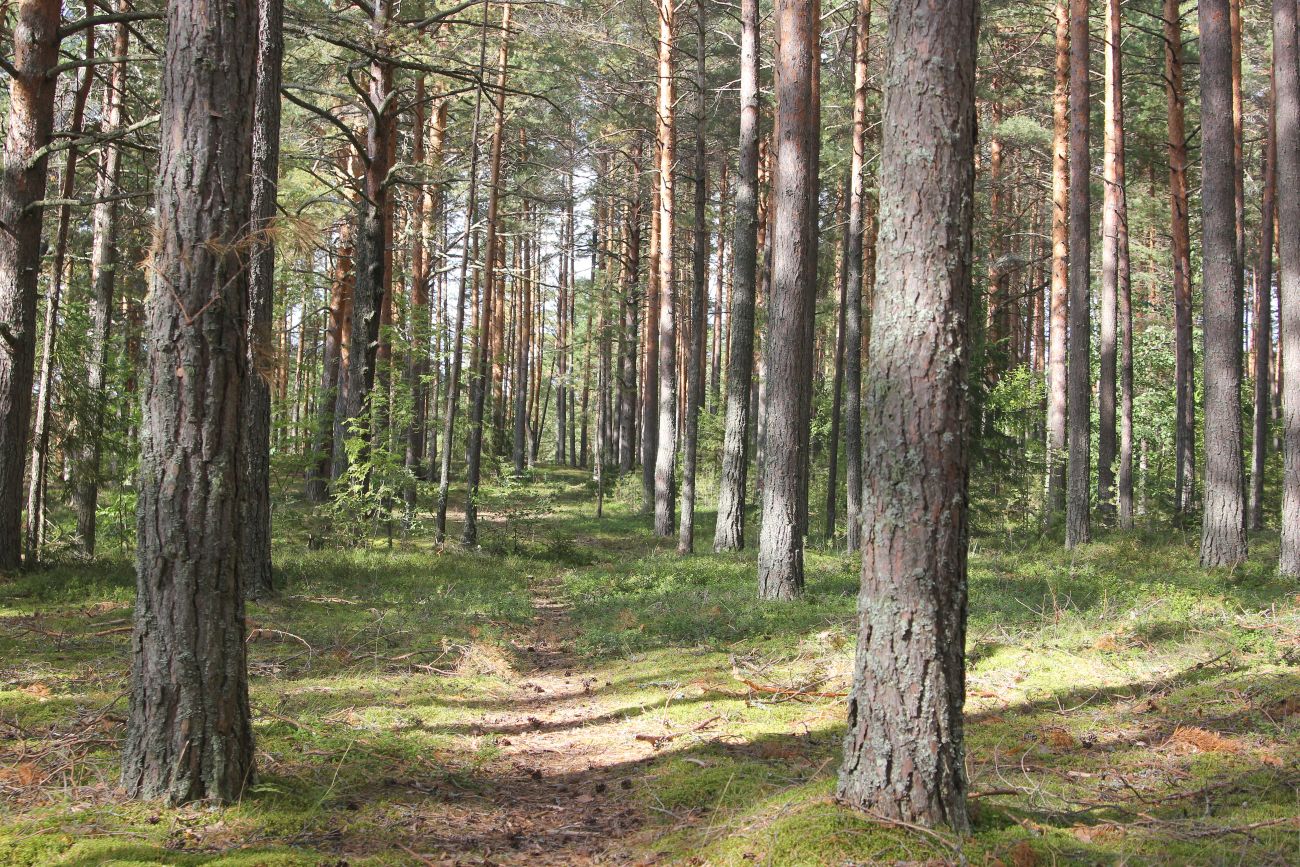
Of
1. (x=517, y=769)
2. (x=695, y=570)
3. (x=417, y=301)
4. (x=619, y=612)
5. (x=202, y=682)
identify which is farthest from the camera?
(x=417, y=301)

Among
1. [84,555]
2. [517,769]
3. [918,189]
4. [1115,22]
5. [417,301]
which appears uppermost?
[1115,22]

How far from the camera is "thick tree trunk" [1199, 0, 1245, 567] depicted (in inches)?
456

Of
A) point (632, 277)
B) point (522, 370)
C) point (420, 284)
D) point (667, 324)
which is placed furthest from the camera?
point (522, 370)

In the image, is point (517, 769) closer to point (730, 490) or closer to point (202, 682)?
point (202, 682)

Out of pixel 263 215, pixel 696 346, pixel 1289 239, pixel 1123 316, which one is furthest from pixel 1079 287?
pixel 263 215

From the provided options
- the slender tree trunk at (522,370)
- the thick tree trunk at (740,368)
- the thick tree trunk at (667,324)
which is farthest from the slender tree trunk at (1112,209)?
the slender tree trunk at (522,370)

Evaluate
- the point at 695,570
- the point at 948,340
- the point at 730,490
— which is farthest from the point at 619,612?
the point at 948,340

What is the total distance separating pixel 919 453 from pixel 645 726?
3.46m

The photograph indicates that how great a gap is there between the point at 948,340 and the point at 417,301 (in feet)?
61.3

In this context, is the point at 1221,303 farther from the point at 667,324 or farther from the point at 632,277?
the point at 632,277

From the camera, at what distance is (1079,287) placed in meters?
15.6

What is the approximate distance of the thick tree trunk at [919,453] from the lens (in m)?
3.55

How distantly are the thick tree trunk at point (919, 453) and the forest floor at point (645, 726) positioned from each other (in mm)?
318

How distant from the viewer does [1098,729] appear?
18.5 feet
